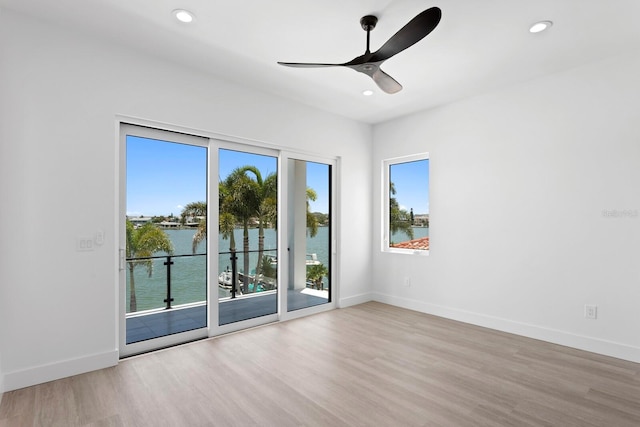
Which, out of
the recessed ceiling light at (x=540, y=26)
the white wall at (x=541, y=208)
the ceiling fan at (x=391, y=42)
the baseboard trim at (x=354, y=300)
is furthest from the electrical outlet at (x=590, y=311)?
the ceiling fan at (x=391, y=42)

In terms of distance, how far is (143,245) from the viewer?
10.7 feet

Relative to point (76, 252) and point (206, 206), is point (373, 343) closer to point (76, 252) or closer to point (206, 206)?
point (206, 206)

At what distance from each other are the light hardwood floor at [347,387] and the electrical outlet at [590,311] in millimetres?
364

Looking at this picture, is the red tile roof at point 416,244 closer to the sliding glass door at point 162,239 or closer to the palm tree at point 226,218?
the palm tree at point 226,218

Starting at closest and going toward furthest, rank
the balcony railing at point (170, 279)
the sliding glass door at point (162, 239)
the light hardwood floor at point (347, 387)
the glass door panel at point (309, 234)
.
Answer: the light hardwood floor at point (347, 387) < the sliding glass door at point (162, 239) < the balcony railing at point (170, 279) < the glass door panel at point (309, 234)

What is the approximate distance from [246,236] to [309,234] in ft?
3.26

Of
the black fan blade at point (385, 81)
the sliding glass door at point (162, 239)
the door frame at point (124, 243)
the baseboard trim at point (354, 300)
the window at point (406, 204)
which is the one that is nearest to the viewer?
the black fan blade at point (385, 81)

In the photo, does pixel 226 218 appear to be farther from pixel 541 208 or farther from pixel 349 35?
pixel 541 208

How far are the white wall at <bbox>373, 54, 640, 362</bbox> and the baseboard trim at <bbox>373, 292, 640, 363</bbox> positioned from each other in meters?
0.01

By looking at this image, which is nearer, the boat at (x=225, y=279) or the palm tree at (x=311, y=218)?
the boat at (x=225, y=279)

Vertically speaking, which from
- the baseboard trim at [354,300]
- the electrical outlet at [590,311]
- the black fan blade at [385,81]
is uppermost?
the black fan blade at [385,81]

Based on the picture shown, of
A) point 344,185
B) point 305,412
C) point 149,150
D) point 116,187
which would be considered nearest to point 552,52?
point 344,185

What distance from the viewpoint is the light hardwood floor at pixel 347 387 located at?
2.19 meters

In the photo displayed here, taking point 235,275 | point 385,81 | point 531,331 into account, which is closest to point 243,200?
point 235,275
